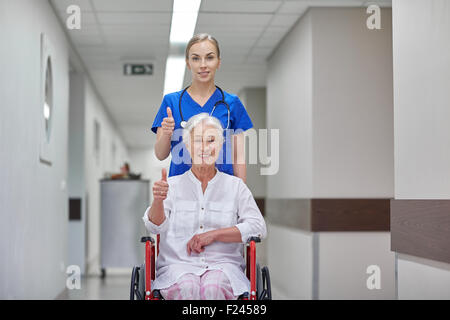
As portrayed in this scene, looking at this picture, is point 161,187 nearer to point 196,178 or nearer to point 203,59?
point 196,178

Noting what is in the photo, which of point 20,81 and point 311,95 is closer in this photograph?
point 20,81

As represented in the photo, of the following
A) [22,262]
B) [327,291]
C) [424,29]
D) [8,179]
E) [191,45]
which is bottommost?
[327,291]

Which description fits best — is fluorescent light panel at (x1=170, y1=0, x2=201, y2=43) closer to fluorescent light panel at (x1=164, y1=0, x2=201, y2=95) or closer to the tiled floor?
fluorescent light panel at (x1=164, y1=0, x2=201, y2=95)

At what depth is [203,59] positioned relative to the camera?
2.64 m

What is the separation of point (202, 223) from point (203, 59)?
74 centimetres

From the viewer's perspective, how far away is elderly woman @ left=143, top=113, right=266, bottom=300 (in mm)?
A: 2400

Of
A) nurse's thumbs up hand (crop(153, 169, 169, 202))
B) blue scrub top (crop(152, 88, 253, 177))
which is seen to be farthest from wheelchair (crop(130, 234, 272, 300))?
blue scrub top (crop(152, 88, 253, 177))

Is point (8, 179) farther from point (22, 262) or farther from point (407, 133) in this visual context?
point (407, 133)

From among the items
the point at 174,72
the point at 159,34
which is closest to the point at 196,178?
the point at 159,34

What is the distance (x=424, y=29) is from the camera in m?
3.26

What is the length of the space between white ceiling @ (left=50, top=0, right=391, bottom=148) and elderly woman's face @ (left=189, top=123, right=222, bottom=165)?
10.00 feet

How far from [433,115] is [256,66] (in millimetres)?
5000
